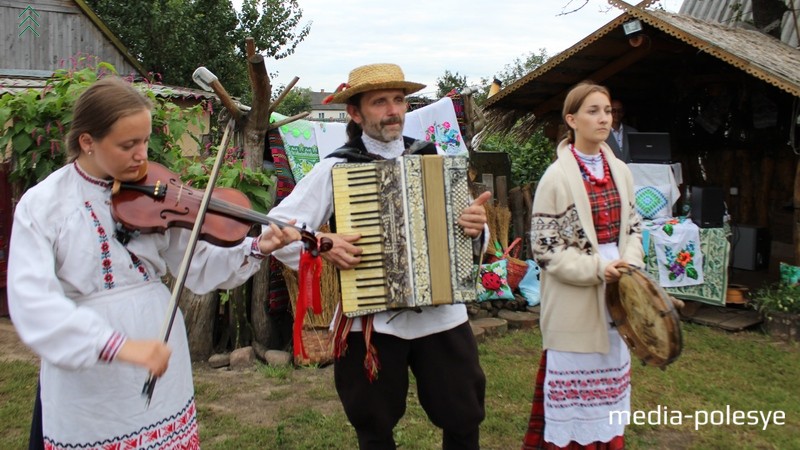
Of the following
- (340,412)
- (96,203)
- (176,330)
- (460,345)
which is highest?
(96,203)

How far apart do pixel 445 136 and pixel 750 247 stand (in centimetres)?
449

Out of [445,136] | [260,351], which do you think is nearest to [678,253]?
[445,136]

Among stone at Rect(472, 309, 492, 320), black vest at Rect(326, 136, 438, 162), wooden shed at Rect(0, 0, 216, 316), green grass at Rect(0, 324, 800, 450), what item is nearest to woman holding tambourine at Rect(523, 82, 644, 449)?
black vest at Rect(326, 136, 438, 162)

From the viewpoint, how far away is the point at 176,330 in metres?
→ 2.25

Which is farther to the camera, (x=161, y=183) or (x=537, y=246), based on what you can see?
(x=537, y=246)

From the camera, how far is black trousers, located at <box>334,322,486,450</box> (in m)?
2.75

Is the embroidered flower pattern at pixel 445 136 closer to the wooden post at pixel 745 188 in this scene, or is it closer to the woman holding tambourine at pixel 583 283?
the woman holding tambourine at pixel 583 283

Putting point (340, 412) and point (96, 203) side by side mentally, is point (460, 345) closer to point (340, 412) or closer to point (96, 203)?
point (96, 203)

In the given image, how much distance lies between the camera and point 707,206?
691 centimetres

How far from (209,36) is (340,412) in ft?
39.2

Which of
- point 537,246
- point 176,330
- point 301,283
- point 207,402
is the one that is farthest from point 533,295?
point 176,330

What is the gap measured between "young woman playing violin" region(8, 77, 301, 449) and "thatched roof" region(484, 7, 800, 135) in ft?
18.7

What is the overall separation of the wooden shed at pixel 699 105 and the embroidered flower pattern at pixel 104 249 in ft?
20.1

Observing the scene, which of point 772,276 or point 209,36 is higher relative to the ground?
point 209,36
